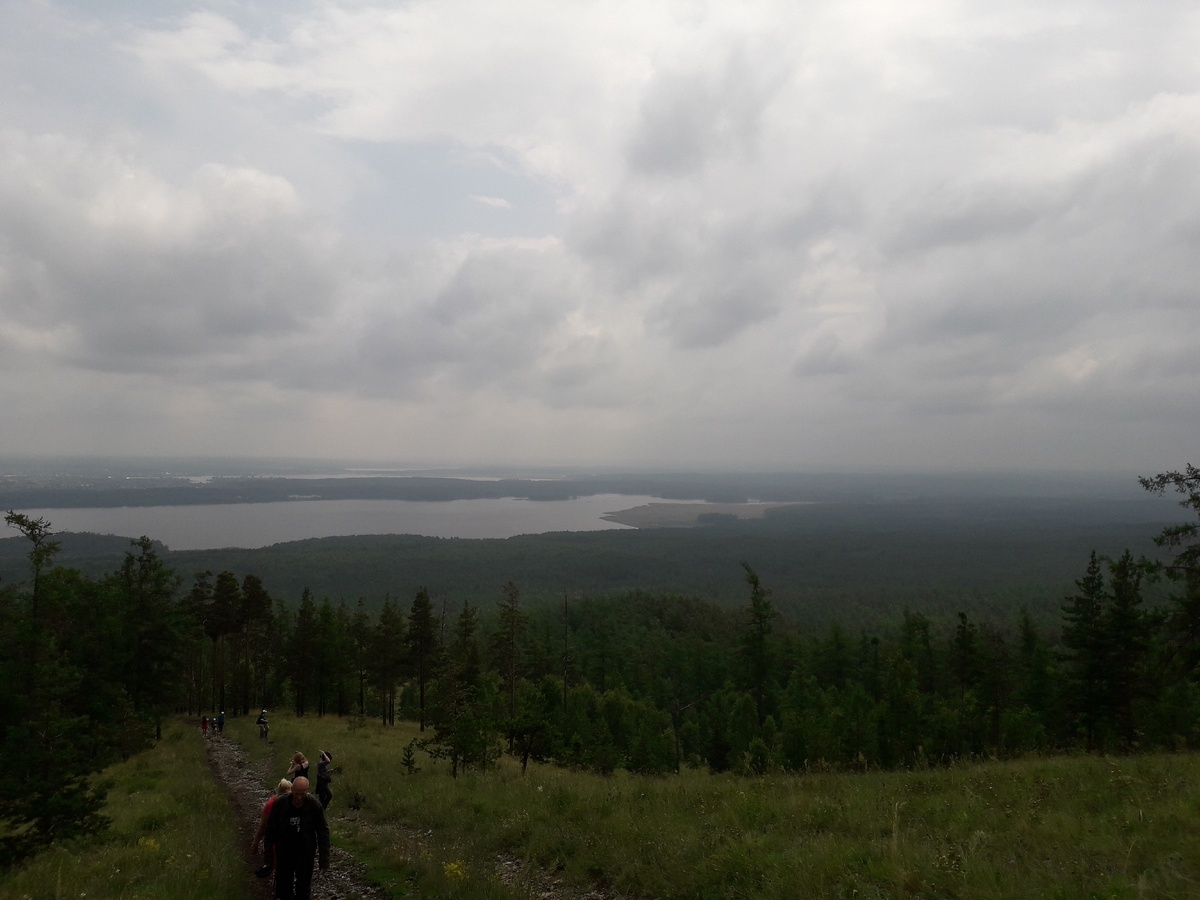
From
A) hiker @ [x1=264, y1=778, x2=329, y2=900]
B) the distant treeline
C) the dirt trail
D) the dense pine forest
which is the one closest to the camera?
hiker @ [x1=264, y1=778, x2=329, y2=900]

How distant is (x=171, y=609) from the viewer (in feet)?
107

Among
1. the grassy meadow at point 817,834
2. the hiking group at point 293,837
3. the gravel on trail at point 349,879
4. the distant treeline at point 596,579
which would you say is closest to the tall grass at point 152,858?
the gravel on trail at point 349,879

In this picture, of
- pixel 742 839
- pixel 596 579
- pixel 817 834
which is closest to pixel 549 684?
pixel 742 839

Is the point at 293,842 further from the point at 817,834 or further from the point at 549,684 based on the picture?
the point at 549,684

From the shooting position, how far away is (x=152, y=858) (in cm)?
1056

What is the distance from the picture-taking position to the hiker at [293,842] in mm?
8766

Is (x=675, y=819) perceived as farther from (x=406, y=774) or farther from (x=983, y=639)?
(x=983, y=639)

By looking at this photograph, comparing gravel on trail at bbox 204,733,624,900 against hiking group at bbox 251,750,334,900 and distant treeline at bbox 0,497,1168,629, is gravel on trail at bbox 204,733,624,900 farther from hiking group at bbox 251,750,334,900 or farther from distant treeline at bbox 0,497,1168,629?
distant treeline at bbox 0,497,1168,629

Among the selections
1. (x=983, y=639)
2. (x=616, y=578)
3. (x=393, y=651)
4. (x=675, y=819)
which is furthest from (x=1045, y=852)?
(x=616, y=578)

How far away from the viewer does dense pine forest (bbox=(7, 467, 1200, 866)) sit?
47.5ft

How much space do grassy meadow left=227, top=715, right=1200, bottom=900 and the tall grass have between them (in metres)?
2.60

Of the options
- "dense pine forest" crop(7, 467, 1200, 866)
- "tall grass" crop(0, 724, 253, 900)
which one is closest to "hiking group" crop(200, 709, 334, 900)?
"tall grass" crop(0, 724, 253, 900)

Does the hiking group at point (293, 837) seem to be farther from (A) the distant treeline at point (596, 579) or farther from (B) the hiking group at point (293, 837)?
(A) the distant treeline at point (596, 579)

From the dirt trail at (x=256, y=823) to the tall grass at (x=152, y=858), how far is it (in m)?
0.36
